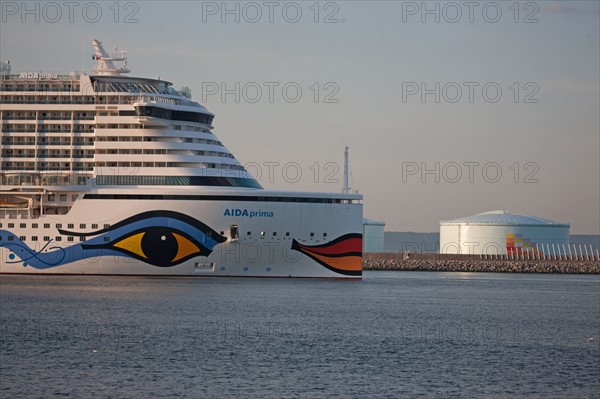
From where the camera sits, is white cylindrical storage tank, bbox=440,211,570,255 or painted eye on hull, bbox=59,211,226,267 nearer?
painted eye on hull, bbox=59,211,226,267

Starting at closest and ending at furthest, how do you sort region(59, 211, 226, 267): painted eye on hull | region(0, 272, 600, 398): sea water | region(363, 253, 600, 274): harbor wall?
region(0, 272, 600, 398): sea water < region(59, 211, 226, 267): painted eye on hull < region(363, 253, 600, 274): harbor wall

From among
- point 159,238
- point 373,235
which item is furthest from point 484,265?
point 159,238

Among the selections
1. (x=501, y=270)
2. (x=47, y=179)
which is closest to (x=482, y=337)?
(x=47, y=179)

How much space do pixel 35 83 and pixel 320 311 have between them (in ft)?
80.6

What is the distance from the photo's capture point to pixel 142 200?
2327 inches

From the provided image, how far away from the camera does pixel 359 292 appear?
58375mm

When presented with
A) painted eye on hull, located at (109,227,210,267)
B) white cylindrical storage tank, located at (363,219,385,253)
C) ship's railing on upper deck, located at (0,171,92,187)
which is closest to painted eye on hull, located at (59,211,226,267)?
painted eye on hull, located at (109,227,210,267)

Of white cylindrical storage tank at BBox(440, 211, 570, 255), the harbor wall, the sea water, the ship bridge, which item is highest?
the ship bridge

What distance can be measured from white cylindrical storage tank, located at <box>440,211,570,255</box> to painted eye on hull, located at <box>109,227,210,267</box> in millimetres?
52358

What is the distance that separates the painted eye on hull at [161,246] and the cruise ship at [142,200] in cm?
5

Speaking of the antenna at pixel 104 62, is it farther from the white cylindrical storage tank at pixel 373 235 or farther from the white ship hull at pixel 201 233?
the white cylindrical storage tank at pixel 373 235

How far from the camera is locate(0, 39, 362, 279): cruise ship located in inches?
2327

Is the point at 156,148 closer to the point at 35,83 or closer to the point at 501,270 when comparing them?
the point at 35,83

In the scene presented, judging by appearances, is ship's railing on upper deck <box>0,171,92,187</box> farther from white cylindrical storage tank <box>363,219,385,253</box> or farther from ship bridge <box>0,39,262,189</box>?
white cylindrical storage tank <box>363,219,385,253</box>
